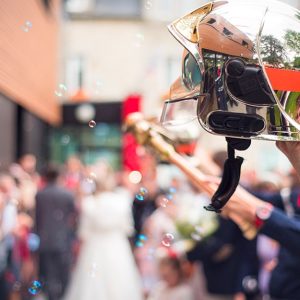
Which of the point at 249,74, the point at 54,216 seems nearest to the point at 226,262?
the point at 54,216

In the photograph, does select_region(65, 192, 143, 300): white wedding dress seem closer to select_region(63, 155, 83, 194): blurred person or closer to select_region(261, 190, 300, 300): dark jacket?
select_region(63, 155, 83, 194): blurred person

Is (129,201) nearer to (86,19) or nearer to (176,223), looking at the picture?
(176,223)

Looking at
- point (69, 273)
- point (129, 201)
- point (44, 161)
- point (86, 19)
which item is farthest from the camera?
point (86, 19)

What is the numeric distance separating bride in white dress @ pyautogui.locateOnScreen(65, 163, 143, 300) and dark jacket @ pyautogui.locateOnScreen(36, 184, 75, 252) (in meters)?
0.49

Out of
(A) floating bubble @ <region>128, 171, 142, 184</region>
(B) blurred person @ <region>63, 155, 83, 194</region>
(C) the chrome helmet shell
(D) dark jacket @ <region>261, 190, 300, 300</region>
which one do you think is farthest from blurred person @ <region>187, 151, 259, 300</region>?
(B) blurred person @ <region>63, 155, 83, 194</region>

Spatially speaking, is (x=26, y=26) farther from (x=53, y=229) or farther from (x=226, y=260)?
(x=53, y=229)

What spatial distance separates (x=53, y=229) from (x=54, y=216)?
0.22 m

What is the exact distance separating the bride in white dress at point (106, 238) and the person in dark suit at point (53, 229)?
1.65 feet

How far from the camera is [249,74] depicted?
1.95 m

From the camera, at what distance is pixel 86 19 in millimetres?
18891

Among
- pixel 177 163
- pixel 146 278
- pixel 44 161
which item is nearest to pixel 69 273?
pixel 146 278

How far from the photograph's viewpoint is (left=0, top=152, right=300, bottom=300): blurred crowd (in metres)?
5.20

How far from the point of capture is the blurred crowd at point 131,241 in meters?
5.20

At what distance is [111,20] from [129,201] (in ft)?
44.4
